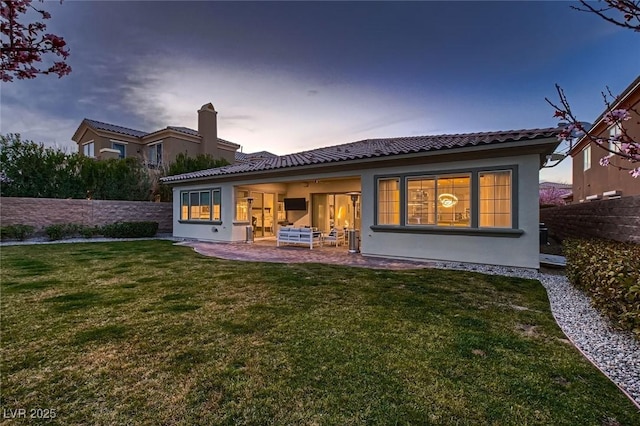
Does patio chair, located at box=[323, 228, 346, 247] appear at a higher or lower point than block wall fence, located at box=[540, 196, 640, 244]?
lower

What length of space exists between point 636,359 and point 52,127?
27.6m

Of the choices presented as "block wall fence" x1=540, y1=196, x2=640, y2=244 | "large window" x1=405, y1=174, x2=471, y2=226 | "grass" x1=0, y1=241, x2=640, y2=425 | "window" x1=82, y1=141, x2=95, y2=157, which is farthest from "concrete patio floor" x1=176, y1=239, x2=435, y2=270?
"window" x1=82, y1=141, x2=95, y2=157

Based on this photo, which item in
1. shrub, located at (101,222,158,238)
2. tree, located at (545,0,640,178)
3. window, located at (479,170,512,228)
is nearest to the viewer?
tree, located at (545,0,640,178)

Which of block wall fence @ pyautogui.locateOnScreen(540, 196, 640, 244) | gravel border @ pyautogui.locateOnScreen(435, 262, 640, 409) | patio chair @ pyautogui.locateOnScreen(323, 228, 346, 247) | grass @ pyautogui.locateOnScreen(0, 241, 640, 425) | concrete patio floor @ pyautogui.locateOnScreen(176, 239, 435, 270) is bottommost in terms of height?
gravel border @ pyautogui.locateOnScreen(435, 262, 640, 409)

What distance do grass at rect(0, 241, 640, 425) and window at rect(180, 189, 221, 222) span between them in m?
9.62

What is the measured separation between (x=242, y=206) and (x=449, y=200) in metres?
10.2

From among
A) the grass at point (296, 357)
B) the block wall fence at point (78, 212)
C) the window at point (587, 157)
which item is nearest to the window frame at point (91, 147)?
the block wall fence at point (78, 212)

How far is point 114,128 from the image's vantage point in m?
26.7

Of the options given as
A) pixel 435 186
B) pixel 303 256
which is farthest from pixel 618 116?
pixel 303 256

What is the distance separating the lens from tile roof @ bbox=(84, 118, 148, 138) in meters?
25.9

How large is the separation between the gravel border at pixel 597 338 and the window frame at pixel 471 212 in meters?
2.09

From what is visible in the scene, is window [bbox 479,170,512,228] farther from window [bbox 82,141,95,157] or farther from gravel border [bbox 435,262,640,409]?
window [bbox 82,141,95,157]

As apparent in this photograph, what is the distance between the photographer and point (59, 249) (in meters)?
12.9

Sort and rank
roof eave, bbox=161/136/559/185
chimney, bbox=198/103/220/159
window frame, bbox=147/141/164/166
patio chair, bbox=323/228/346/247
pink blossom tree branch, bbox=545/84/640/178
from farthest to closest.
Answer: chimney, bbox=198/103/220/159, window frame, bbox=147/141/164/166, patio chair, bbox=323/228/346/247, roof eave, bbox=161/136/559/185, pink blossom tree branch, bbox=545/84/640/178
